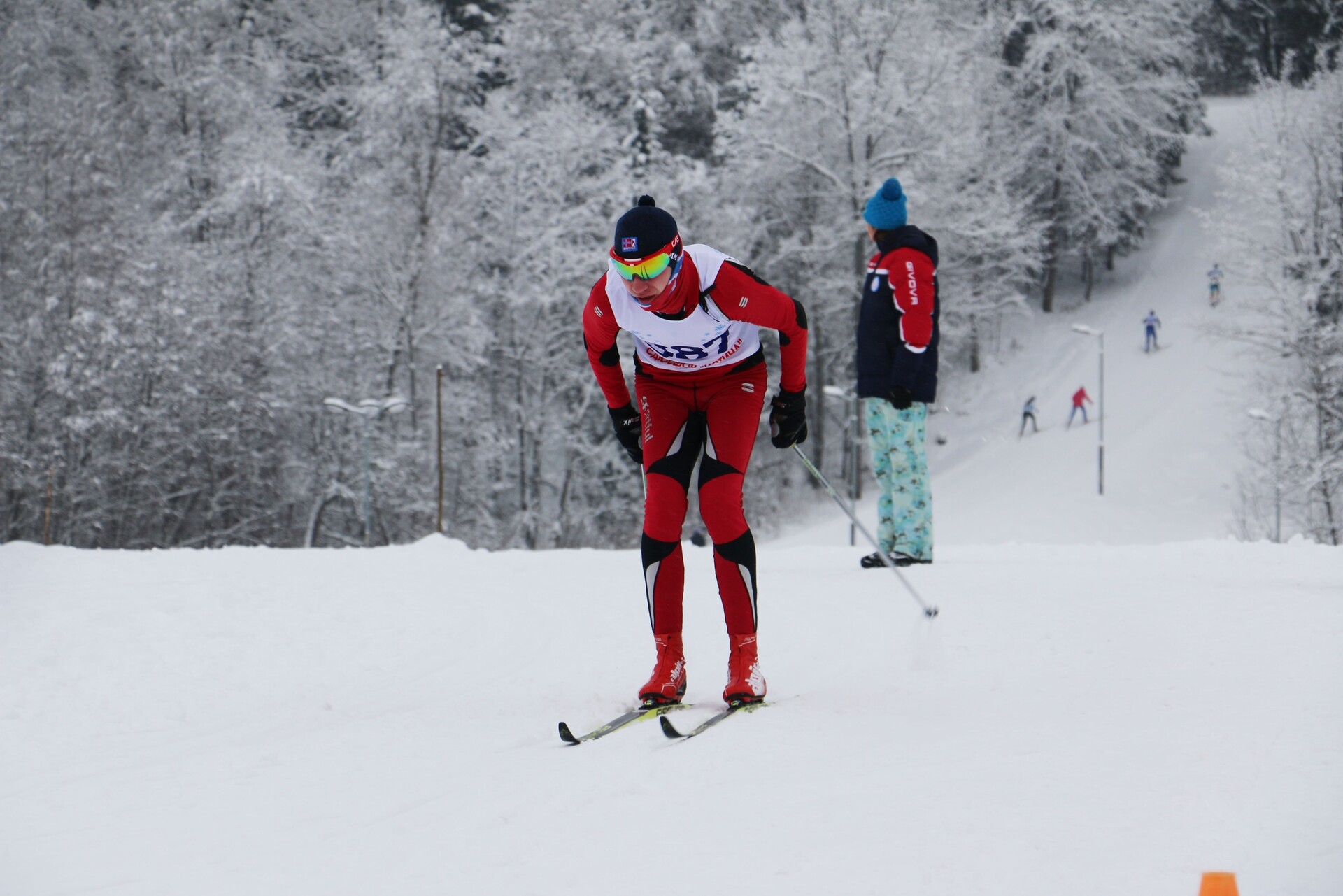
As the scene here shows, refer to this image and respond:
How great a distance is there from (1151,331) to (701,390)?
33.1 meters

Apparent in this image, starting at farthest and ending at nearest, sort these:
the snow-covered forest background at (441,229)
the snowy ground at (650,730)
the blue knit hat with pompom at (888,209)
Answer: the snow-covered forest background at (441,229), the blue knit hat with pompom at (888,209), the snowy ground at (650,730)

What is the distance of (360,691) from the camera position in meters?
4.23

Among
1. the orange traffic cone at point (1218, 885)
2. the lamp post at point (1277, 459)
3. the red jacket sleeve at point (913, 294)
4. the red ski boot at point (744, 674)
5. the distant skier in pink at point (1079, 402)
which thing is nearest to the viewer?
the orange traffic cone at point (1218, 885)

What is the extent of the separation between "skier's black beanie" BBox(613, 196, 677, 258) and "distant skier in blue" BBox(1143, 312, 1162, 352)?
33533 millimetres

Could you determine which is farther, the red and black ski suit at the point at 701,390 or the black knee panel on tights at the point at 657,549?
the black knee panel on tights at the point at 657,549

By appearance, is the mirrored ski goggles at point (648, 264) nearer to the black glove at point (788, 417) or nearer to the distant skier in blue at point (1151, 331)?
the black glove at point (788, 417)

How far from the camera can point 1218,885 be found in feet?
6.22

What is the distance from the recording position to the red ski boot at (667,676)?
372 cm

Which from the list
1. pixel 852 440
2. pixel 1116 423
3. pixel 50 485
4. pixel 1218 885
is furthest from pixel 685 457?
pixel 1116 423

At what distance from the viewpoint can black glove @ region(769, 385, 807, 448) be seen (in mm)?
4090

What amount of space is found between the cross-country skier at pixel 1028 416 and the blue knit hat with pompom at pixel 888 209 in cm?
2484

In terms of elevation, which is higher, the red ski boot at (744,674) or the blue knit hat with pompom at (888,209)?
the blue knit hat with pompom at (888,209)

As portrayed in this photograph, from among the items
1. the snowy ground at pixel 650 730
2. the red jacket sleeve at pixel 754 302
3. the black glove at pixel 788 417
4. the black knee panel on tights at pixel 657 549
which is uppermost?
the red jacket sleeve at pixel 754 302

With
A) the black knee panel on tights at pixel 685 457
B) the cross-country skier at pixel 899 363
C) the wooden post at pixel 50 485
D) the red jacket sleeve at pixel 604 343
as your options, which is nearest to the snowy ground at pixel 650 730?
the cross-country skier at pixel 899 363
